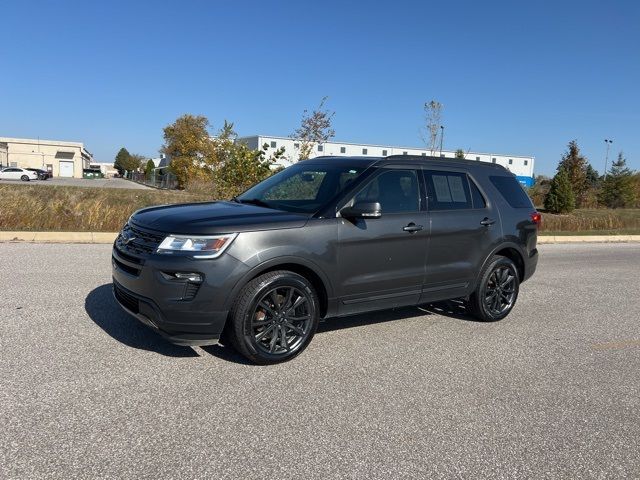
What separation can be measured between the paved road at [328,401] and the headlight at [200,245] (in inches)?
Result: 38.5

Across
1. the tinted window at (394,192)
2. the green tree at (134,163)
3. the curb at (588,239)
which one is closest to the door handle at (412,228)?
the tinted window at (394,192)

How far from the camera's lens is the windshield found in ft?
16.3

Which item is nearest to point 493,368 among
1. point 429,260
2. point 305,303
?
point 429,260

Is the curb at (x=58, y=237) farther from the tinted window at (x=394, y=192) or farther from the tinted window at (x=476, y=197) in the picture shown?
the tinted window at (x=476, y=197)

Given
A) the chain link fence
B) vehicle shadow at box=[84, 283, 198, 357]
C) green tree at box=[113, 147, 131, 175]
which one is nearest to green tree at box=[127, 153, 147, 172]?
green tree at box=[113, 147, 131, 175]

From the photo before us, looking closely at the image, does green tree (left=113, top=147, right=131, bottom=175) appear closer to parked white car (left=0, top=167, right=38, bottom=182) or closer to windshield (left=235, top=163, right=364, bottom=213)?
parked white car (left=0, top=167, right=38, bottom=182)

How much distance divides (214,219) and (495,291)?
141 inches

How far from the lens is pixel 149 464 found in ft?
9.59

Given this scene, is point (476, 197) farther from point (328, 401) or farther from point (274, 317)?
point (328, 401)

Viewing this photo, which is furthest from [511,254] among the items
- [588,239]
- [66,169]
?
[66,169]

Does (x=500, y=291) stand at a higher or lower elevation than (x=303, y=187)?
lower

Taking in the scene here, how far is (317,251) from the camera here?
178 inches

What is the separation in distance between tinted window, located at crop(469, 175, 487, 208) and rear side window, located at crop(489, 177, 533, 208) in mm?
377

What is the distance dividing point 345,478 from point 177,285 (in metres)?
1.94
